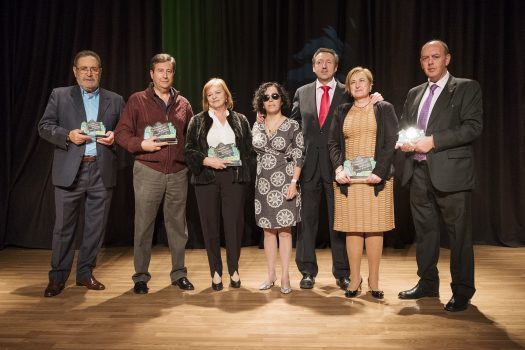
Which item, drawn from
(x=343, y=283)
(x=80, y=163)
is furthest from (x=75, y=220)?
(x=343, y=283)

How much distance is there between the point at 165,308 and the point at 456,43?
→ 4.25 meters

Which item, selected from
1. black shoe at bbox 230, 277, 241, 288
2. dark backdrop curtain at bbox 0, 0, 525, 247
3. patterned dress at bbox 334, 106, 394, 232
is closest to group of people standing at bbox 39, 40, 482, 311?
patterned dress at bbox 334, 106, 394, 232

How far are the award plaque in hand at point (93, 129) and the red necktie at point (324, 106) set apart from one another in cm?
166

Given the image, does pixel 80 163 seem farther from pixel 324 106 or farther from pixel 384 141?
pixel 384 141

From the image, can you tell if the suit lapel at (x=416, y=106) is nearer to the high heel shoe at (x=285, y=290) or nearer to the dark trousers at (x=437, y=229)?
the dark trousers at (x=437, y=229)

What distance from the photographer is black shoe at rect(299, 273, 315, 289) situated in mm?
4250

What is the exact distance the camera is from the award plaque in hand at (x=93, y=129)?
4090 millimetres

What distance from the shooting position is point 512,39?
5.96 m

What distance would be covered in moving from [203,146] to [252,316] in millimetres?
1292

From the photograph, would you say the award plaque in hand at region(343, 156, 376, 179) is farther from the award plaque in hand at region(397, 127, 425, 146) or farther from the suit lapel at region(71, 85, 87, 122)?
the suit lapel at region(71, 85, 87, 122)

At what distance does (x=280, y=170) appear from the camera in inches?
159

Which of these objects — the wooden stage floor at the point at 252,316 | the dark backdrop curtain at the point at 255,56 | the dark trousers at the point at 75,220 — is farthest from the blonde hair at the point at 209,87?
the dark backdrop curtain at the point at 255,56

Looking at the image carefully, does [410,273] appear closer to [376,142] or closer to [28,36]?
[376,142]

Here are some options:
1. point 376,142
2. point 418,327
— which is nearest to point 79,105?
point 376,142
